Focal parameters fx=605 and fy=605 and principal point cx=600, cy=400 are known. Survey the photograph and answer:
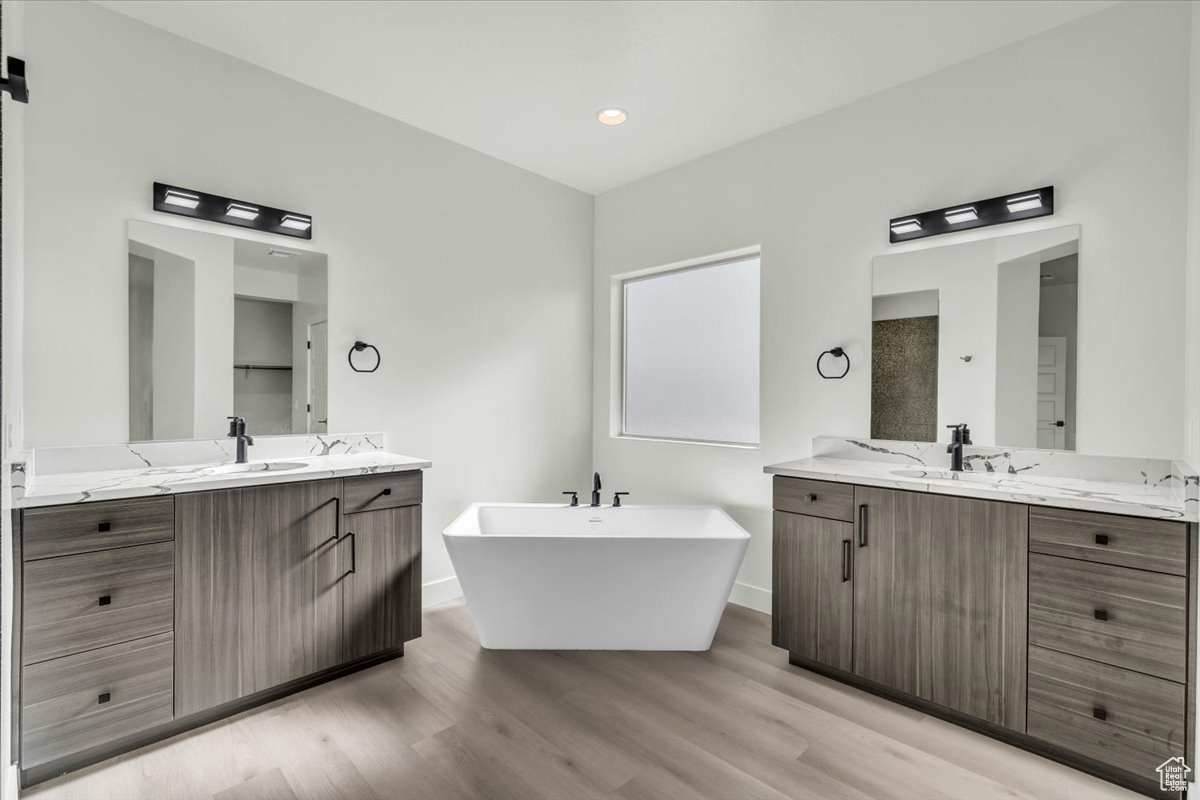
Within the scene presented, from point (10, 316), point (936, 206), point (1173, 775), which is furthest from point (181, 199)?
point (1173, 775)

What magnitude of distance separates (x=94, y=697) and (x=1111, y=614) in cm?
A: 333

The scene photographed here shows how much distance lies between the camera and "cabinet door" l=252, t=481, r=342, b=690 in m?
2.35

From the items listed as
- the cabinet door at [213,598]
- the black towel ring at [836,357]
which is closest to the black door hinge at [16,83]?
the cabinet door at [213,598]

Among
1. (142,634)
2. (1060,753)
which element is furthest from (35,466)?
(1060,753)

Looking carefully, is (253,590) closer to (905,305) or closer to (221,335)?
(221,335)

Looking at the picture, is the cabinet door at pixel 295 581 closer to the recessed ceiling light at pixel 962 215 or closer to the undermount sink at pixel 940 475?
the undermount sink at pixel 940 475

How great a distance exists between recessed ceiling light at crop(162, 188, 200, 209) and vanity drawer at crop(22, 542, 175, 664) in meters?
1.44

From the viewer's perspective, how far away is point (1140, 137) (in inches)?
90.0

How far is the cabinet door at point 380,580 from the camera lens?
8.57 ft

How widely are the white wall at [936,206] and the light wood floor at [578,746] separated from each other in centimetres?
116

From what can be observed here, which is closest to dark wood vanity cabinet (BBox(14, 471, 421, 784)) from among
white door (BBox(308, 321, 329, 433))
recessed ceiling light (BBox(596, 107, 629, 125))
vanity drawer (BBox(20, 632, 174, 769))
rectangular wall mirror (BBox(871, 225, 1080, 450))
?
vanity drawer (BBox(20, 632, 174, 769))

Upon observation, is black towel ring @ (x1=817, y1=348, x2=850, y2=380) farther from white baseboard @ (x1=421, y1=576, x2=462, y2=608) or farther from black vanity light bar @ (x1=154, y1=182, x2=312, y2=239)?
black vanity light bar @ (x1=154, y1=182, x2=312, y2=239)

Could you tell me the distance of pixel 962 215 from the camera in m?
2.69

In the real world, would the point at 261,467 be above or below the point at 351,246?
below
